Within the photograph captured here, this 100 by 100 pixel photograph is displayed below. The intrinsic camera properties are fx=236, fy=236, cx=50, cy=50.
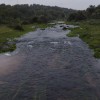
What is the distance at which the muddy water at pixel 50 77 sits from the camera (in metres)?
21.6

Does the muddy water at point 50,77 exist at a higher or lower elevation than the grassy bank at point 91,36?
lower

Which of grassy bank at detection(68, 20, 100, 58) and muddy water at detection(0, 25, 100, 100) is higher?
grassy bank at detection(68, 20, 100, 58)

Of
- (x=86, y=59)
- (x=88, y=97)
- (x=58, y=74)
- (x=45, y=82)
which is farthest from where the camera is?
A: (x=86, y=59)

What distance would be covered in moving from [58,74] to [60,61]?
723 centimetres

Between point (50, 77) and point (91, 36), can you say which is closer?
point (50, 77)

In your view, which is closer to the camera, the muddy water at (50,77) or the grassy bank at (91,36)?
the muddy water at (50,77)

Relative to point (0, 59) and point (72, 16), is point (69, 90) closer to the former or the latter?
point (0, 59)

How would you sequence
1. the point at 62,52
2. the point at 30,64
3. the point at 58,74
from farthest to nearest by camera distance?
the point at 62,52, the point at 30,64, the point at 58,74

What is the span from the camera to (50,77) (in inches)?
1060

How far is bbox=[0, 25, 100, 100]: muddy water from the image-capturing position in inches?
851

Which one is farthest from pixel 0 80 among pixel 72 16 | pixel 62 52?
pixel 72 16

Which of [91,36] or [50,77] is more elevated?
[91,36]

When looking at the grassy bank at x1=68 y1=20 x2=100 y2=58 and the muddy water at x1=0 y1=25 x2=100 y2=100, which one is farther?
the grassy bank at x1=68 y1=20 x2=100 y2=58

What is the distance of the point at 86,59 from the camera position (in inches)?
1422
